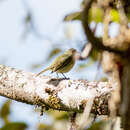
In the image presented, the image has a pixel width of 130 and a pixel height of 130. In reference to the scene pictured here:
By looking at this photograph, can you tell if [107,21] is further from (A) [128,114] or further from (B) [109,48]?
(A) [128,114]

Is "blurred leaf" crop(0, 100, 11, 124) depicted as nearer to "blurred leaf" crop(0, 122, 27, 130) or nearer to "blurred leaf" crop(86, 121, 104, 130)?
"blurred leaf" crop(0, 122, 27, 130)

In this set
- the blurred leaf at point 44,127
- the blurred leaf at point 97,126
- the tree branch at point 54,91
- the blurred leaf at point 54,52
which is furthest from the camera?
the blurred leaf at point 44,127

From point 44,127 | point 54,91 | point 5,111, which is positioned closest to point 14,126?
point 5,111

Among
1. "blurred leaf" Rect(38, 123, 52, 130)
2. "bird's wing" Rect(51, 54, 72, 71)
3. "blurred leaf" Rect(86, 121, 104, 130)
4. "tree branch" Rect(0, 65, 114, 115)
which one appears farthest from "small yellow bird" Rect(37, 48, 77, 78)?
"blurred leaf" Rect(38, 123, 52, 130)

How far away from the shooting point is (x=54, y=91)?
8.75ft

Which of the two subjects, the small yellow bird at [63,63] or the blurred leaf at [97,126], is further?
the small yellow bird at [63,63]

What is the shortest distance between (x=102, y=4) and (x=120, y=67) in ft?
0.79

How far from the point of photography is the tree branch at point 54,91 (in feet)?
8.18

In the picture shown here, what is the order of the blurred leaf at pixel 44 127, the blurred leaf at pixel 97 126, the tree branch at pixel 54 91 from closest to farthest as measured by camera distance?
the tree branch at pixel 54 91 → the blurred leaf at pixel 97 126 → the blurred leaf at pixel 44 127

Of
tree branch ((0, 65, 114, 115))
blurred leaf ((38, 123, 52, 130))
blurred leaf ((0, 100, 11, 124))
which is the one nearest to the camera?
tree branch ((0, 65, 114, 115))

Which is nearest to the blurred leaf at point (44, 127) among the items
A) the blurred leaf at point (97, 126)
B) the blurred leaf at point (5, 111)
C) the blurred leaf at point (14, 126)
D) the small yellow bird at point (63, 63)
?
the blurred leaf at point (5, 111)

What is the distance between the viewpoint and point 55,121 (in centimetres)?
374

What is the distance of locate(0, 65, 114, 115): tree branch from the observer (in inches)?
98.1

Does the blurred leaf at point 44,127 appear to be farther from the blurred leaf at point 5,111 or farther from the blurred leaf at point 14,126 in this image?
the blurred leaf at point 14,126
